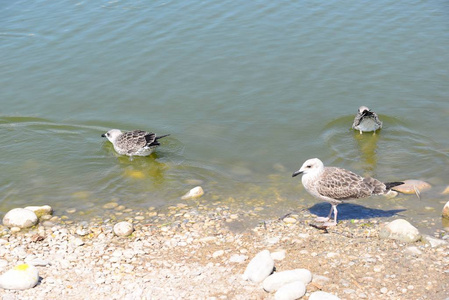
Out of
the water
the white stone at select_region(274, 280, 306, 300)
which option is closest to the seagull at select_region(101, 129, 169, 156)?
the water

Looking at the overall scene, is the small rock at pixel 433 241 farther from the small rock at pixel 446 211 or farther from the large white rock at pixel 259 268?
the large white rock at pixel 259 268

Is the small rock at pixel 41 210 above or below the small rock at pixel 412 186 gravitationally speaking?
above

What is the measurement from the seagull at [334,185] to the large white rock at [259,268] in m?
1.90

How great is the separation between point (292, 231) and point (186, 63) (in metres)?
8.82

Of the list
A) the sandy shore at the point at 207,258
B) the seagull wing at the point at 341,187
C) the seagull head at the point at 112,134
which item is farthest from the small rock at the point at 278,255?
the seagull head at the point at 112,134

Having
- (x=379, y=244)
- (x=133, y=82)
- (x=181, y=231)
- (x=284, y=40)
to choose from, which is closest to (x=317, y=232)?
(x=379, y=244)

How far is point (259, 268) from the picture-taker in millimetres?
8602

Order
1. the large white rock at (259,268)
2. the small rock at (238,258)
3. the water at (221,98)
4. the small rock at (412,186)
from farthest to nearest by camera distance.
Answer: the water at (221,98) → the small rock at (412,186) → the small rock at (238,258) → the large white rock at (259,268)

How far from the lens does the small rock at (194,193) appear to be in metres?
11.9

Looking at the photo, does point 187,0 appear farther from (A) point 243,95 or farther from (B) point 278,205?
(B) point 278,205

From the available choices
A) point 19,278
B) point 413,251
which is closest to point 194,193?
point 19,278

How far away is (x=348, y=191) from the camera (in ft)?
33.5

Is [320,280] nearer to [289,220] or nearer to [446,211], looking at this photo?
[289,220]

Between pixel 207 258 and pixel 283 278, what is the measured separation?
156cm
